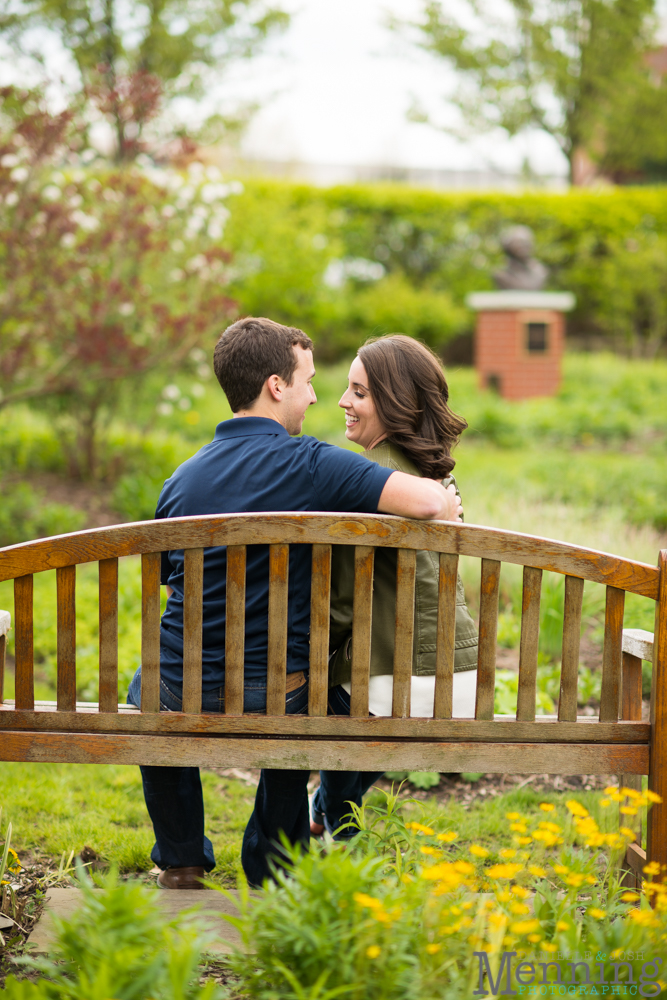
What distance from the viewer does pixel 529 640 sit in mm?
2164

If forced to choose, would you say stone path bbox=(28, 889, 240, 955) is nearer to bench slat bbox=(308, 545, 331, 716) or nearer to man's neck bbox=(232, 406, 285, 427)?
bench slat bbox=(308, 545, 331, 716)

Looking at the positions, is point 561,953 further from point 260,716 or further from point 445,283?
point 445,283

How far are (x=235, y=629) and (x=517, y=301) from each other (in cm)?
1127

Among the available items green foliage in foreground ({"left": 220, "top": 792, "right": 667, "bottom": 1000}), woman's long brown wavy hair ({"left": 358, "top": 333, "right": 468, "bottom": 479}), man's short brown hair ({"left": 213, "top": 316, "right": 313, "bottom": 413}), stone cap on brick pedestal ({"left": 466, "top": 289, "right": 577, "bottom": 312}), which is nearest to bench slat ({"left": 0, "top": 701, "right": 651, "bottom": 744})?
green foliage in foreground ({"left": 220, "top": 792, "right": 667, "bottom": 1000})

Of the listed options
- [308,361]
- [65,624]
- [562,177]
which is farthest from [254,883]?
[562,177]

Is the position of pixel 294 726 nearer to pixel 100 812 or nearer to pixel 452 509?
pixel 452 509

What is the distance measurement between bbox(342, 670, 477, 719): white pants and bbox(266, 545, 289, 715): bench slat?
12.0 inches

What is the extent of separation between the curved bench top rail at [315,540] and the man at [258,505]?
7cm

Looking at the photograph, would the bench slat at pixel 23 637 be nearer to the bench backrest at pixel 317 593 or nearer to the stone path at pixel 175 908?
the bench backrest at pixel 317 593

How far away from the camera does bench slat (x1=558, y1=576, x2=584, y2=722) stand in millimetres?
2148

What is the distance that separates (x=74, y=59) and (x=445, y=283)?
274 inches

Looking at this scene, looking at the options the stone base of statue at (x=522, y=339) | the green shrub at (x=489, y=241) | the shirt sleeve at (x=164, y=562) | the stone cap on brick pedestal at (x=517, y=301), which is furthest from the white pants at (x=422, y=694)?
the green shrub at (x=489, y=241)

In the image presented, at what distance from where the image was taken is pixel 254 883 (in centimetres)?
248

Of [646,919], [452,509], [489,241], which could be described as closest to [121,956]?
[646,919]
